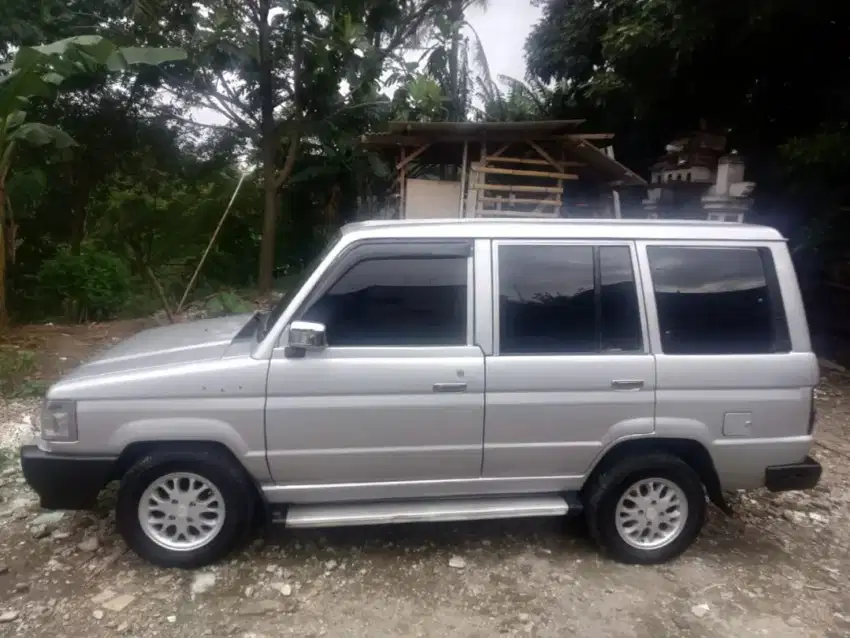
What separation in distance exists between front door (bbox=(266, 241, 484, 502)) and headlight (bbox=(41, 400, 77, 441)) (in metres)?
0.98

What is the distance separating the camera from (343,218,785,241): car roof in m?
3.57

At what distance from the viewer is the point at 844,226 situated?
8.34 meters

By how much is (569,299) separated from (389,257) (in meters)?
1.01

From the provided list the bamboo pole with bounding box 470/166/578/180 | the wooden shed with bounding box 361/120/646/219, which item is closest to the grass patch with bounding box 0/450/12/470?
the wooden shed with bounding box 361/120/646/219

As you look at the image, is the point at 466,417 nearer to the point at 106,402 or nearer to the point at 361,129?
the point at 106,402

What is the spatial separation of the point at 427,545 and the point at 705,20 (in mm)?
7482

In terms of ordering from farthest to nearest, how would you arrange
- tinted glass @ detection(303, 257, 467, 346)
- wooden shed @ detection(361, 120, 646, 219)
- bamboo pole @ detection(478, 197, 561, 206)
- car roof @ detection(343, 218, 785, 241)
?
bamboo pole @ detection(478, 197, 561, 206) → wooden shed @ detection(361, 120, 646, 219) → car roof @ detection(343, 218, 785, 241) → tinted glass @ detection(303, 257, 467, 346)

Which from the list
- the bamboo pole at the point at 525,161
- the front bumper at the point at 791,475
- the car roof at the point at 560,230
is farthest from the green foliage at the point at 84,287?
the front bumper at the point at 791,475

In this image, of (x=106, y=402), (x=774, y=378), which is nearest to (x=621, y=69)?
(x=774, y=378)

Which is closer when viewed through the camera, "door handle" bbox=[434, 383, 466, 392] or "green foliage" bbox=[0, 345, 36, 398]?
"door handle" bbox=[434, 383, 466, 392]

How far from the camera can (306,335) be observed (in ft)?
10.8

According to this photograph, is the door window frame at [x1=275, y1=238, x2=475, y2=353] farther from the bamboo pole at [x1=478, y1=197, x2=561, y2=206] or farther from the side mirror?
the bamboo pole at [x1=478, y1=197, x2=561, y2=206]

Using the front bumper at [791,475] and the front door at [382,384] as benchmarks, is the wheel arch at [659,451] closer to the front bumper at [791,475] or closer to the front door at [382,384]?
the front bumper at [791,475]

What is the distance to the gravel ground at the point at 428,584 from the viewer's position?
3.24 metres
